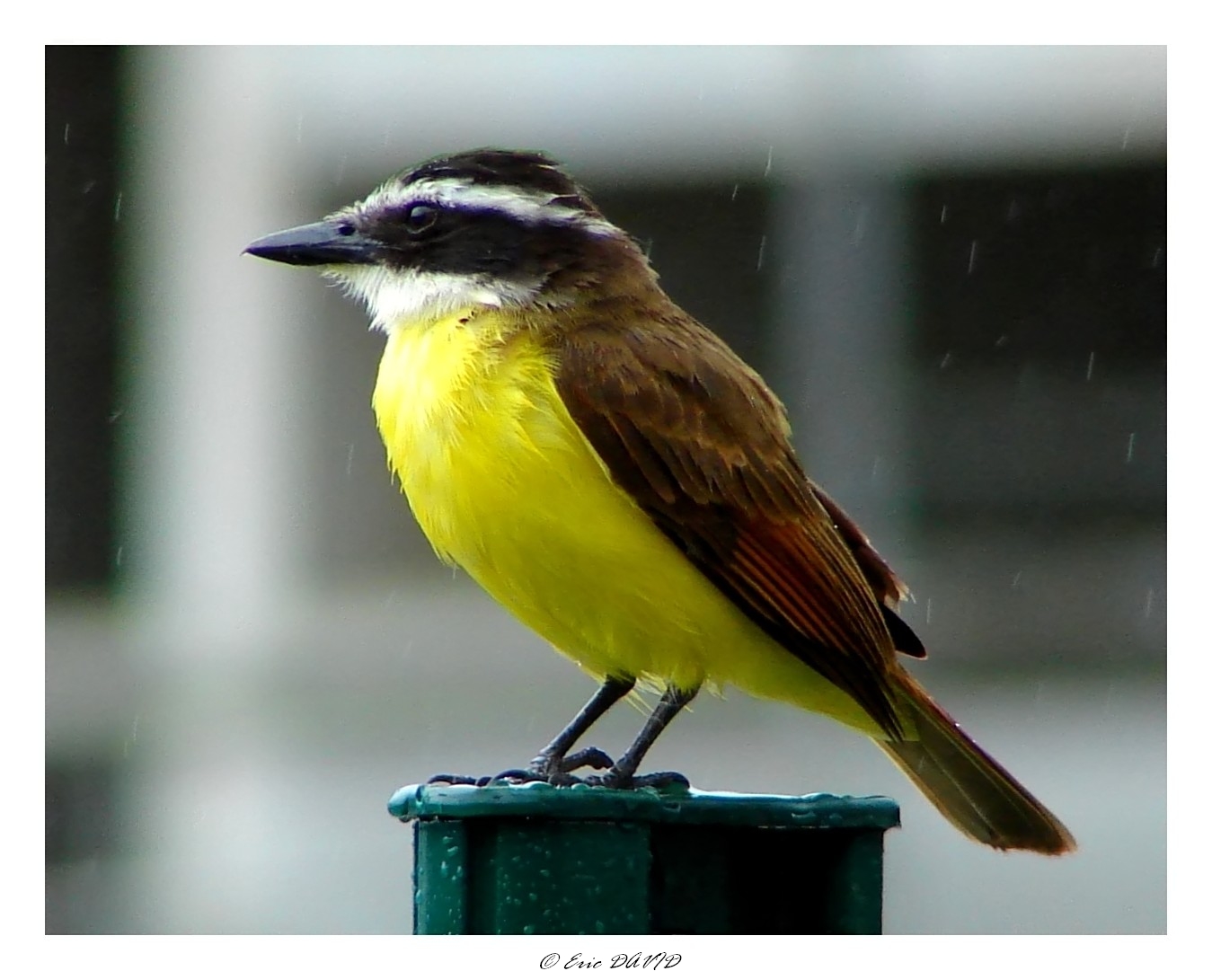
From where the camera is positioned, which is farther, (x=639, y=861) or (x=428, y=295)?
(x=428, y=295)

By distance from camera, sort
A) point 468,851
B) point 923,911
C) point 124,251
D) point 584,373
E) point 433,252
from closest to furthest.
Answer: point 468,851, point 584,373, point 433,252, point 923,911, point 124,251

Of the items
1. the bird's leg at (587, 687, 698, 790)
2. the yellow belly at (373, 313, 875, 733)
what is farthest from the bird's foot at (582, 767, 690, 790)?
the yellow belly at (373, 313, 875, 733)

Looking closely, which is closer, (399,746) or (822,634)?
(822,634)

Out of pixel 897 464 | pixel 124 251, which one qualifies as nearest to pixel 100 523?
pixel 124 251

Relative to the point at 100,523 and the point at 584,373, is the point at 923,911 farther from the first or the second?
the point at 584,373

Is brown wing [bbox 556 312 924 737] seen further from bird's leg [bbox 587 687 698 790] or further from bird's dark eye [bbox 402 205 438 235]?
bird's dark eye [bbox 402 205 438 235]

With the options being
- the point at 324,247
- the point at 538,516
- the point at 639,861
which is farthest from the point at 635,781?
the point at 324,247

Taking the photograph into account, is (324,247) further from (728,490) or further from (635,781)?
(635,781)
